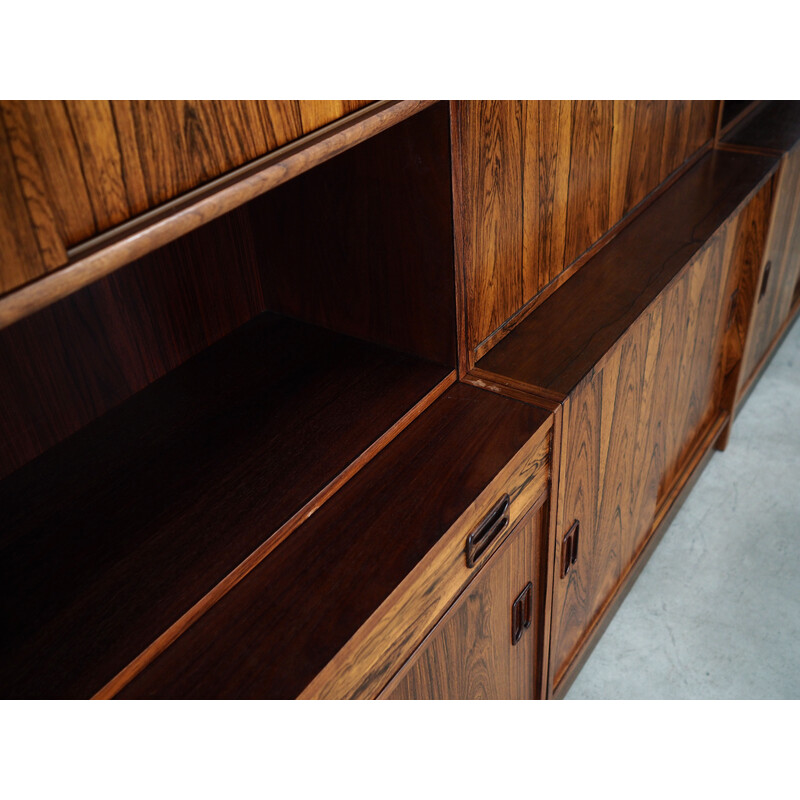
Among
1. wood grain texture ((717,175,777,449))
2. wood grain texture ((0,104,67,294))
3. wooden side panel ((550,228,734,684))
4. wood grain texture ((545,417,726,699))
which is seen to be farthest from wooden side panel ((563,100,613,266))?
wood grain texture ((0,104,67,294))

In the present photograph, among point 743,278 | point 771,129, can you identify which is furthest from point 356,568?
point 771,129

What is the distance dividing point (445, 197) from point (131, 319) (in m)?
0.38

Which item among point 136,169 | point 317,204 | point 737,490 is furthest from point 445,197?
point 737,490

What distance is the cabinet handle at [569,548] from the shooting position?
112cm

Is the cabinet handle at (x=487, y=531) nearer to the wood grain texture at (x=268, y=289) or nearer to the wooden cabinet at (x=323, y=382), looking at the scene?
the wooden cabinet at (x=323, y=382)

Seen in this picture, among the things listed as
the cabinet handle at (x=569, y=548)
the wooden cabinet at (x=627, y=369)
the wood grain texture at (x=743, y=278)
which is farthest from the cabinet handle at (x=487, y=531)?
the wood grain texture at (x=743, y=278)

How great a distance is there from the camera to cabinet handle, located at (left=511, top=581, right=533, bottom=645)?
103 cm

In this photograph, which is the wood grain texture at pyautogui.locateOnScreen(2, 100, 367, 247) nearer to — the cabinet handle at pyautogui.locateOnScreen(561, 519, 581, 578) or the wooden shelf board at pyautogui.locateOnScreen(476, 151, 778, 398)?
the wooden shelf board at pyautogui.locateOnScreen(476, 151, 778, 398)

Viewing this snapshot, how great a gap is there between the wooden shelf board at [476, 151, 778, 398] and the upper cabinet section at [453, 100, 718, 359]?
34 mm

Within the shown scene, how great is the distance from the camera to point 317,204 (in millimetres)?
932

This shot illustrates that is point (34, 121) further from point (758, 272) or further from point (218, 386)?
point (758, 272)

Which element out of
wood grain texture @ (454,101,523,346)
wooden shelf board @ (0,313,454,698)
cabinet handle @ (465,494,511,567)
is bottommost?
cabinet handle @ (465,494,511,567)

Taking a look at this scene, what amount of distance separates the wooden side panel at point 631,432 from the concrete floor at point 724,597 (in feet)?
0.41

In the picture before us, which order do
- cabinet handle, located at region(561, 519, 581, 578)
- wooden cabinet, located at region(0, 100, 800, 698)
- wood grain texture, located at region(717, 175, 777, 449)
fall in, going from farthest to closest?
wood grain texture, located at region(717, 175, 777, 449) < cabinet handle, located at region(561, 519, 581, 578) < wooden cabinet, located at region(0, 100, 800, 698)
